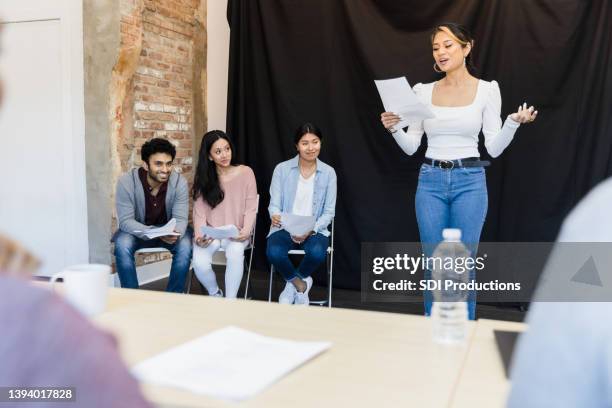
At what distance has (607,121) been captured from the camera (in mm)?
3537

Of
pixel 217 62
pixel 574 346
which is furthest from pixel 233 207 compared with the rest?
pixel 574 346

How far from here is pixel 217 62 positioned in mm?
4977

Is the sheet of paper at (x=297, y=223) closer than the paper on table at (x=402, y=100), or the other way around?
the paper on table at (x=402, y=100)

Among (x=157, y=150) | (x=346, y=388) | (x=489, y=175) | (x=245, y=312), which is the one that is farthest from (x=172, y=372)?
(x=489, y=175)

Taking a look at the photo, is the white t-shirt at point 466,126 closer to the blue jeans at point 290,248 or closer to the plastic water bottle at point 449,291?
the plastic water bottle at point 449,291

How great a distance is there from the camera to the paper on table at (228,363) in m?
0.94

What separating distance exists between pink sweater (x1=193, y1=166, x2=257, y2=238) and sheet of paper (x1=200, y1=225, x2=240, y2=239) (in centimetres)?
18

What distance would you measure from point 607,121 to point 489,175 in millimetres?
780

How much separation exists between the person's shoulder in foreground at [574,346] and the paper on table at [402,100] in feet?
7.56

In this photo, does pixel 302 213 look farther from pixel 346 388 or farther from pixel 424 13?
pixel 346 388

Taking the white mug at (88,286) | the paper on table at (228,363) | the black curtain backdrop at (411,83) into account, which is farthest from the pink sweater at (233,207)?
the paper on table at (228,363)

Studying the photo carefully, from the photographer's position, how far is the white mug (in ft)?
4.55

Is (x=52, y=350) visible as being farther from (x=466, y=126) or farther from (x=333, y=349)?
(x=466, y=126)

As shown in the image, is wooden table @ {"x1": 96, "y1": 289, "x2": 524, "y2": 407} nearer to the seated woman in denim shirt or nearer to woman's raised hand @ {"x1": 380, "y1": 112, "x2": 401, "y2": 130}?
woman's raised hand @ {"x1": 380, "y1": 112, "x2": 401, "y2": 130}
